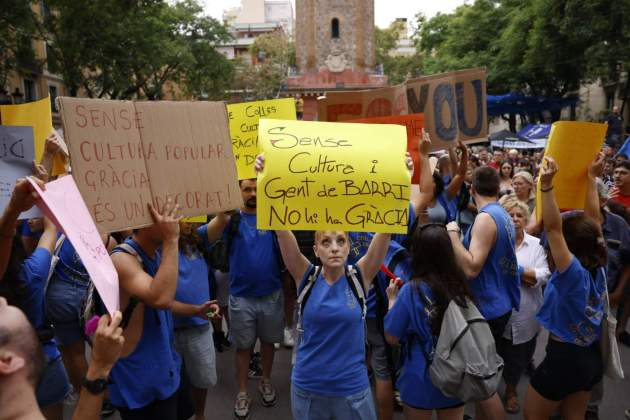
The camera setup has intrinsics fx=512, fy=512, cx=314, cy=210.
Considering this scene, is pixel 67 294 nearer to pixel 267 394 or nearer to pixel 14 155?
pixel 14 155

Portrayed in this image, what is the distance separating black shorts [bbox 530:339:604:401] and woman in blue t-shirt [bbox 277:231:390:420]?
3.35 ft

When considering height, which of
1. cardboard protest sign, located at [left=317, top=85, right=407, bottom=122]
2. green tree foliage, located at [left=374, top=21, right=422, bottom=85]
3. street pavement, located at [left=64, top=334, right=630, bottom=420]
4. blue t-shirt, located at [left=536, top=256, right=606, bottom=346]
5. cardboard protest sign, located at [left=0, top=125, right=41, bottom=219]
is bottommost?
street pavement, located at [left=64, top=334, right=630, bottom=420]

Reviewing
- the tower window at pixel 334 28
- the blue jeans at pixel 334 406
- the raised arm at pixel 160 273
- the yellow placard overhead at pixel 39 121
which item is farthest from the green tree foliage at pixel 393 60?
the raised arm at pixel 160 273

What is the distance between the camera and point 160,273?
2.22 m

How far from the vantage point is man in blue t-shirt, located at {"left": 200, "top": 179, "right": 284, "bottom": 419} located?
4009 millimetres

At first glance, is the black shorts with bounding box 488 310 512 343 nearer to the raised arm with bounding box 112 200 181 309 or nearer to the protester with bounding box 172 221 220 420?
the protester with bounding box 172 221 220 420

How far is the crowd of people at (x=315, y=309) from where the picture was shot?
228 centimetres

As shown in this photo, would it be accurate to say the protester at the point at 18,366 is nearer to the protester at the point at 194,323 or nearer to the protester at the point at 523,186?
the protester at the point at 194,323

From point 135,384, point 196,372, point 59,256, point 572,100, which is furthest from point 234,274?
point 572,100

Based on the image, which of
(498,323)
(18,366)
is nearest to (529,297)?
(498,323)

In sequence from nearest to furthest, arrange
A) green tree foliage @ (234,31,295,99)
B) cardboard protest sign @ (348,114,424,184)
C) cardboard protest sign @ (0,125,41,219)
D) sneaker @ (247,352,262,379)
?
cardboard protest sign @ (0,125,41,219), cardboard protest sign @ (348,114,424,184), sneaker @ (247,352,262,379), green tree foliage @ (234,31,295,99)

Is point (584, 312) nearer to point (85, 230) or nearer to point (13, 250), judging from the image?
point (85, 230)

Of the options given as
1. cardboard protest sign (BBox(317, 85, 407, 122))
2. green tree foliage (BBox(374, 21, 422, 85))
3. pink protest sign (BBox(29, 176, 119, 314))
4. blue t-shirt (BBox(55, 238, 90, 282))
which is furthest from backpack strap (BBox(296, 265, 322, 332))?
green tree foliage (BBox(374, 21, 422, 85))

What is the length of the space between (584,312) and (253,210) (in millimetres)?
2428
